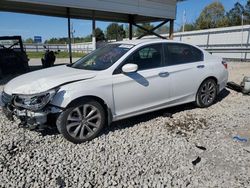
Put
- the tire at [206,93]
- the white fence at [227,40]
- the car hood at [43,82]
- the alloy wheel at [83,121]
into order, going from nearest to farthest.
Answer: the car hood at [43,82]
the alloy wheel at [83,121]
the tire at [206,93]
the white fence at [227,40]

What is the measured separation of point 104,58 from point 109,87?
0.79 meters

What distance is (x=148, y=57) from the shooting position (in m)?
4.54

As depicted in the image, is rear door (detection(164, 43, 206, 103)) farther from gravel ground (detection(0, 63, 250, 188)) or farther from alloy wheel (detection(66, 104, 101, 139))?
alloy wheel (detection(66, 104, 101, 139))

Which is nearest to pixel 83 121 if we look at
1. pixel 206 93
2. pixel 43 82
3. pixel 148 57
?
pixel 43 82

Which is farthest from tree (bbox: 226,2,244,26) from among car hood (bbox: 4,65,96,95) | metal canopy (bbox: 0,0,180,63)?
car hood (bbox: 4,65,96,95)

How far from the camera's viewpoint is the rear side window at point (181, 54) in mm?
4801

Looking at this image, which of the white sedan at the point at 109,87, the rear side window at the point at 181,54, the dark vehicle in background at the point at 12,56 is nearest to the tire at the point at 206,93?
the white sedan at the point at 109,87

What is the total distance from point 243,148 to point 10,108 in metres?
3.67

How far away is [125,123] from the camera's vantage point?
4.62 m

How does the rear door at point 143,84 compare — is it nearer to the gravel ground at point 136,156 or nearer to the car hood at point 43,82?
the gravel ground at point 136,156

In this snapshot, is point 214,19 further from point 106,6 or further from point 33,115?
point 33,115

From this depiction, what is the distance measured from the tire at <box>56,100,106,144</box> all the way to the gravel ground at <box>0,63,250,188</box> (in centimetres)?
15

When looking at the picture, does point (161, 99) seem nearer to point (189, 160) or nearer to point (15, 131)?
point (189, 160)

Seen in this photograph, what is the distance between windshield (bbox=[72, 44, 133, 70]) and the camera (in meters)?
4.22
